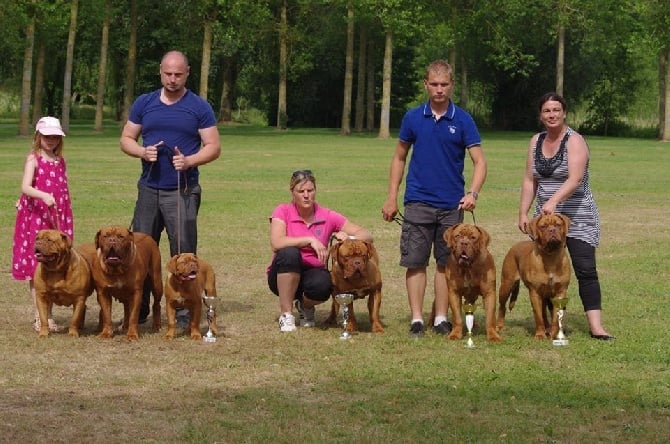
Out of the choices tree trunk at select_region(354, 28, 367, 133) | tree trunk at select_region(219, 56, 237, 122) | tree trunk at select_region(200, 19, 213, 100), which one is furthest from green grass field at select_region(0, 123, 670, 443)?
tree trunk at select_region(219, 56, 237, 122)

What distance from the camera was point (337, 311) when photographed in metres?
10.5

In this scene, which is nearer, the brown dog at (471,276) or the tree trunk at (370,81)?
the brown dog at (471,276)

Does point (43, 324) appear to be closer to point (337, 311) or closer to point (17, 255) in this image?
point (17, 255)

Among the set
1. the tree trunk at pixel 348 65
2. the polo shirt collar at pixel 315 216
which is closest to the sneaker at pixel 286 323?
the polo shirt collar at pixel 315 216

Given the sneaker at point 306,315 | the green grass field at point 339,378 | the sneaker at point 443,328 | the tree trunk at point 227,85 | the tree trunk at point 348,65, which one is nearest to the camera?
the green grass field at point 339,378

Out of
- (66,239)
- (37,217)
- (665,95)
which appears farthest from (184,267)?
(665,95)

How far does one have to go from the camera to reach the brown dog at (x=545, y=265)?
9203mm

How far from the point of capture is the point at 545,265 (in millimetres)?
9469

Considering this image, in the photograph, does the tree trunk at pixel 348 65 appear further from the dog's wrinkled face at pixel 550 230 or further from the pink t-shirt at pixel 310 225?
the dog's wrinkled face at pixel 550 230

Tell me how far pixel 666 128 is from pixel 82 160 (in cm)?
3490

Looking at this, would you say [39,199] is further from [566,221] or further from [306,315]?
[566,221]

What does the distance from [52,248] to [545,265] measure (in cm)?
383

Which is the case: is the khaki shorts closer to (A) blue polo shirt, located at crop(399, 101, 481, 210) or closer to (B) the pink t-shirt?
(A) blue polo shirt, located at crop(399, 101, 481, 210)

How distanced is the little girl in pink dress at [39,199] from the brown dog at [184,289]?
3.98 ft
